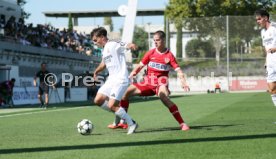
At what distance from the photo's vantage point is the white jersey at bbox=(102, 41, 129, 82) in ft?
39.0

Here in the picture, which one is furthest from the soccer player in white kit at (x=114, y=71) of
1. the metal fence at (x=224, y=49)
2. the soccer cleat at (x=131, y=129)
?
the metal fence at (x=224, y=49)

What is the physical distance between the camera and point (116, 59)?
1194 centimetres

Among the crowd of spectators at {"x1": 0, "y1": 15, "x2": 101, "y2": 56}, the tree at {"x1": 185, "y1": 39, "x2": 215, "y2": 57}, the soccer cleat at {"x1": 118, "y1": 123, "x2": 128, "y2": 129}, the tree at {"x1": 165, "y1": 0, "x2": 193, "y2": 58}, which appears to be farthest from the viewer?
the tree at {"x1": 165, "y1": 0, "x2": 193, "y2": 58}

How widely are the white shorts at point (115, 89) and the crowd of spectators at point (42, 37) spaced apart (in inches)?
1023

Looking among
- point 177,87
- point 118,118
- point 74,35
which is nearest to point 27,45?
point 74,35

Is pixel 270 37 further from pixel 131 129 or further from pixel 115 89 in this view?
pixel 131 129

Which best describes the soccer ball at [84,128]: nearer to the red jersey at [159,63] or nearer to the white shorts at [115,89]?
the white shorts at [115,89]

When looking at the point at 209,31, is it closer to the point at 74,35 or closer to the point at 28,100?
the point at 74,35

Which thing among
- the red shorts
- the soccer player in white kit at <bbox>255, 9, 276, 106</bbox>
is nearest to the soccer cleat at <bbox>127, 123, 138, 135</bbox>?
the red shorts

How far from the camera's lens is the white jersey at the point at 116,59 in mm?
11891

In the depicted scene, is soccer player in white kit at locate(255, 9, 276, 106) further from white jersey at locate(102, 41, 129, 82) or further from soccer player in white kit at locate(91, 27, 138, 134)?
white jersey at locate(102, 41, 129, 82)

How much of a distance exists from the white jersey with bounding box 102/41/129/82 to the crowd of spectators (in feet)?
85.4

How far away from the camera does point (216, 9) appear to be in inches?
2771

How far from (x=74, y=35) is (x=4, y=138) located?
46.3 m
